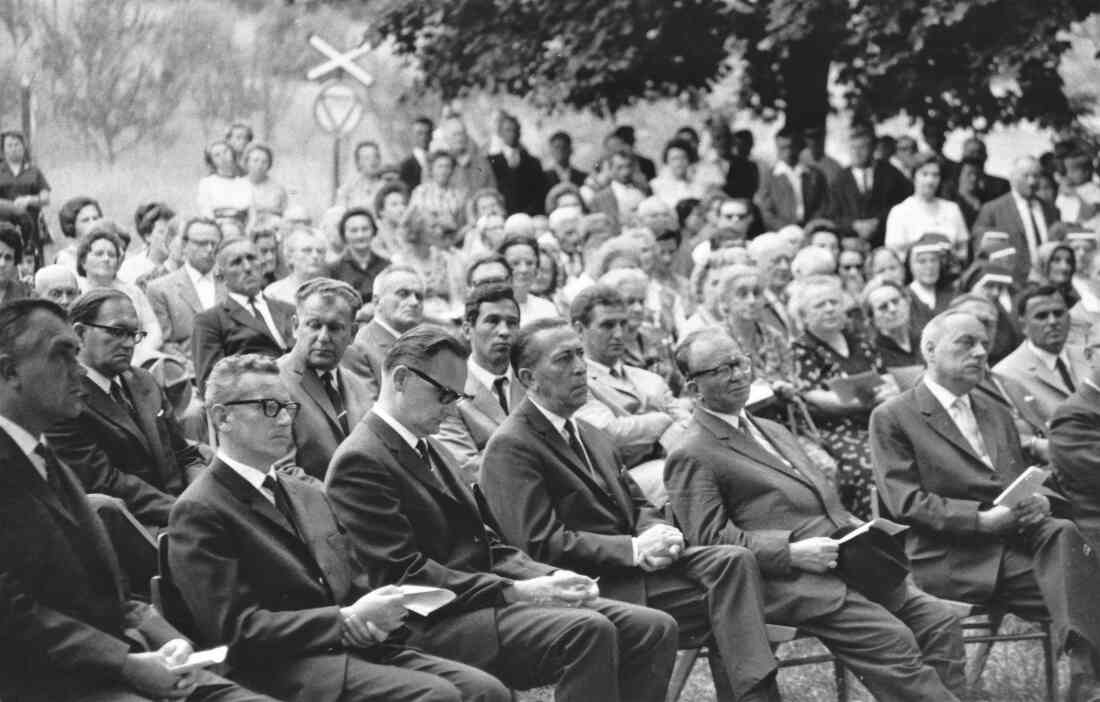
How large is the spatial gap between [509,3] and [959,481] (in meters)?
9.78

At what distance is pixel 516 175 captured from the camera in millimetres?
14578

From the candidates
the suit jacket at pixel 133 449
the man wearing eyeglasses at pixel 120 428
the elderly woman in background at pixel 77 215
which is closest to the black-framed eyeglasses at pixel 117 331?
the man wearing eyeglasses at pixel 120 428

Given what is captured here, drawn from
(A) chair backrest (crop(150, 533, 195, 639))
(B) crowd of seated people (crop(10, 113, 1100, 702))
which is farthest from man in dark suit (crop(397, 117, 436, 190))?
(A) chair backrest (crop(150, 533, 195, 639))

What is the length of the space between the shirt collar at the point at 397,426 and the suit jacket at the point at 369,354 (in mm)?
2237

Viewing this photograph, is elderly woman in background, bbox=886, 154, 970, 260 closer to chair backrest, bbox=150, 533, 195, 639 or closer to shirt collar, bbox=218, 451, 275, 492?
shirt collar, bbox=218, 451, 275, 492

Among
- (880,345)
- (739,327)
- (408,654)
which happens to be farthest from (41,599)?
(880,345)

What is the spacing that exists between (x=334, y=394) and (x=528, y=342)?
4.14ft

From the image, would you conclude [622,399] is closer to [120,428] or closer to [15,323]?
[120,428]

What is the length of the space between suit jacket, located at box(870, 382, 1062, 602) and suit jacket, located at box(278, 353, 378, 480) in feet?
7.20

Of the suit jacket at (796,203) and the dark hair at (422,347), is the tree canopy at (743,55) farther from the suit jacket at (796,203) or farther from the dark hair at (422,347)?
the dark hair at (422,347)

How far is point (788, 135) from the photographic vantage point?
608 inches

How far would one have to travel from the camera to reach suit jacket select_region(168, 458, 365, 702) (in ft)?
16.4

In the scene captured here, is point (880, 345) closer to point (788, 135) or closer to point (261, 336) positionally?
point (261, 336)

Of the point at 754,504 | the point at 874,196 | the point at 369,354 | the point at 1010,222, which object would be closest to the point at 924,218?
the point at 1010,222
